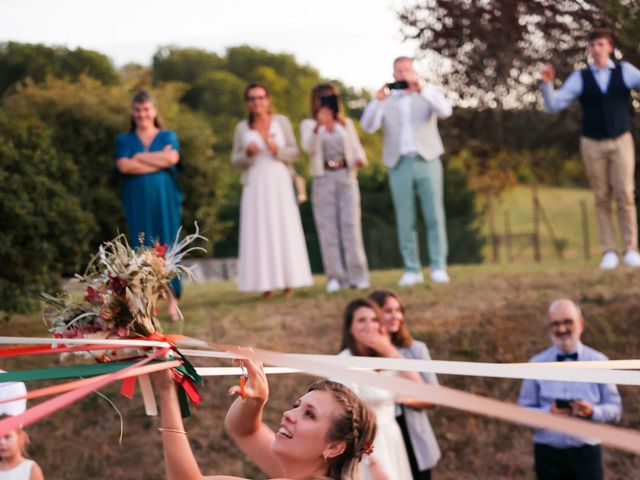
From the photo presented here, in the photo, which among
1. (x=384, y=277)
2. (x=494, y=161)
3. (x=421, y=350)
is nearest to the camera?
(x=421, y=350)

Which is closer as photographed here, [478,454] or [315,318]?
[478,454]

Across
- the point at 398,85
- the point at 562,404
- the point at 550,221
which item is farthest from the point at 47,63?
the point at 562,404

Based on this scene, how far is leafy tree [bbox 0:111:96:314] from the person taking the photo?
1030 cm

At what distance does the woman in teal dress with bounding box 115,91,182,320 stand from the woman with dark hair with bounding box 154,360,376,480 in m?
6.46

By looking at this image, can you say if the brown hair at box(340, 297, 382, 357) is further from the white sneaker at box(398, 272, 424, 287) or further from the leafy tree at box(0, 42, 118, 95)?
the leafy tree at box(0, 42, 118, 95)

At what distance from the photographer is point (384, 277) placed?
1214 cm

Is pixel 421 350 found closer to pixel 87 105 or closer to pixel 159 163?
pixel 159 163

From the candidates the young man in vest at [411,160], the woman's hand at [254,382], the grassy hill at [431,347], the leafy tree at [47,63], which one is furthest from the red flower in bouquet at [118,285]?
the leafy tree at [47,63]

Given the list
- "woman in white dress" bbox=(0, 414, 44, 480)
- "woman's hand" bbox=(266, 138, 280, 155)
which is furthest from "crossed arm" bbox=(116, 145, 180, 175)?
"woman in white dress" bbox=(0, 414, 44, 480)

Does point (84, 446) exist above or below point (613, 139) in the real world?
below

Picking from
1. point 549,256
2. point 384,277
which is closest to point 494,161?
point 549,256

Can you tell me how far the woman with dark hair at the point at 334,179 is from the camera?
10531 millimetres

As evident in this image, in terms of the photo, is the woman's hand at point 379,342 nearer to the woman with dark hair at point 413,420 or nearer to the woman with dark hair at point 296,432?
the woman with dark hair at point 413,420

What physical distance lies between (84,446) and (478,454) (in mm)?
2874
